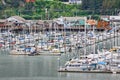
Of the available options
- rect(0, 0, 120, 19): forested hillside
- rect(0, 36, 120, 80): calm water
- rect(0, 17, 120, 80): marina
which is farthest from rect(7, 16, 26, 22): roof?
rect(0, 36, 120, 80): calm water

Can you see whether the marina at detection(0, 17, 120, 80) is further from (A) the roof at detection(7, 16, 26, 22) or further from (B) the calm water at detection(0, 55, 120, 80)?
(A) the roof at detection(7, 16, 26, 22)

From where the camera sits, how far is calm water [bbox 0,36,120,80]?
31875 millimetres

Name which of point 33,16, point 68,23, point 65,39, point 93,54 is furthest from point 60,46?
Answer: point 33,16

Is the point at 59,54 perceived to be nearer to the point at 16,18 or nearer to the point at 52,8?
the point at 16,18

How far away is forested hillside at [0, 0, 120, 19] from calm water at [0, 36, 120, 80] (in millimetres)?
20731

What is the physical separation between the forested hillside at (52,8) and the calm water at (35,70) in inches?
816

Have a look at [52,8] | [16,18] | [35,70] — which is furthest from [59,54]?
[52,8]

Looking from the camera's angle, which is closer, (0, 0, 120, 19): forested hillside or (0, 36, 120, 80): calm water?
(0, 36, 120, 80): calm water

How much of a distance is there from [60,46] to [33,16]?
17.4 metres

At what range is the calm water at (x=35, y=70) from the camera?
105 ft

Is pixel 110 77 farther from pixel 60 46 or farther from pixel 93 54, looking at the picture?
pixel 60 46

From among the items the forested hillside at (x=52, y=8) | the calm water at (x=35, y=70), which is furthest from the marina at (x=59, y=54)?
the forested hillside at (x=52, y=8)

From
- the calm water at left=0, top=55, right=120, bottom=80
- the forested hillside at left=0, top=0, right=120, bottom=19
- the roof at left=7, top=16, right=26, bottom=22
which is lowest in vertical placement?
the calm water at left=0, top=55, right=120, bottom=80

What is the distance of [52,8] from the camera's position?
59.7m
